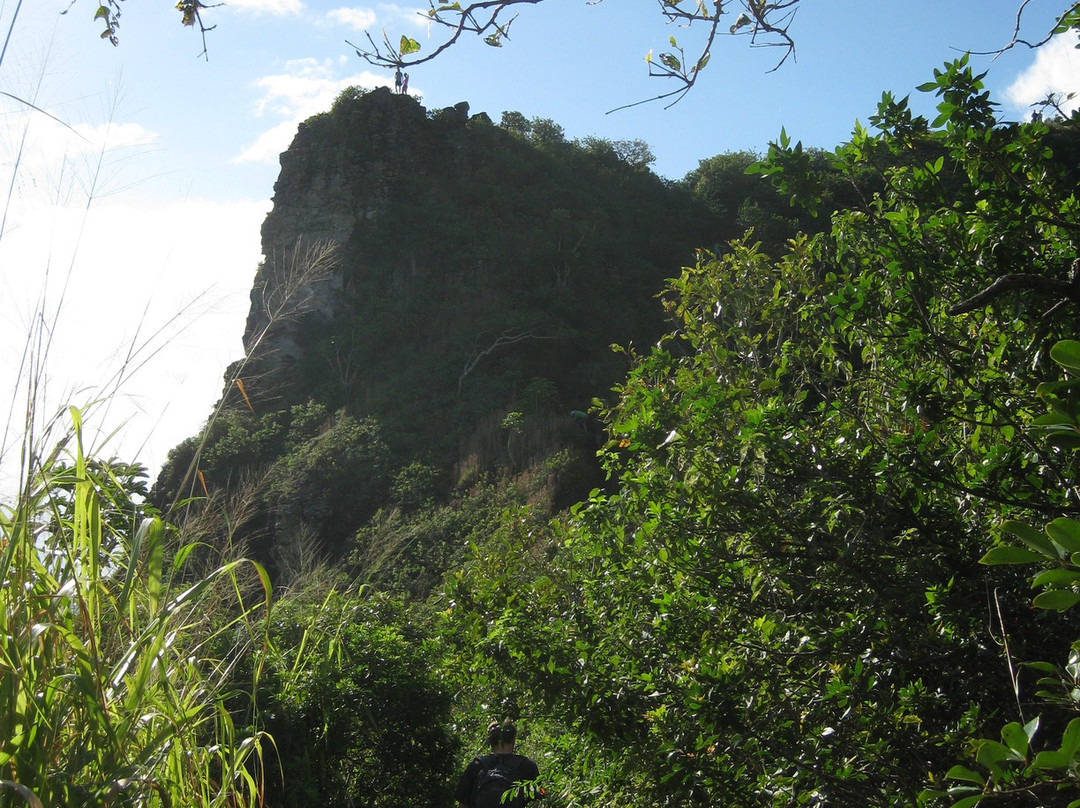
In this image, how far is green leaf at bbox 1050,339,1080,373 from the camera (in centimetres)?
81

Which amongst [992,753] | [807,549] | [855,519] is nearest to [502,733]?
[807,549]

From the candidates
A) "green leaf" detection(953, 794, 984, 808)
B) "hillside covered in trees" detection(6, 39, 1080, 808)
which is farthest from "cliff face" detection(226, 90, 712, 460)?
"green leaf" detection(953, 794, 984, 808)

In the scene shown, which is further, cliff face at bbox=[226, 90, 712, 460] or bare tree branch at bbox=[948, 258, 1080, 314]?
cliff face at bbox=[226, 90, 712, 460]

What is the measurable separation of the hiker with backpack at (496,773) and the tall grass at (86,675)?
9.72 ft

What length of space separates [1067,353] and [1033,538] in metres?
0.20

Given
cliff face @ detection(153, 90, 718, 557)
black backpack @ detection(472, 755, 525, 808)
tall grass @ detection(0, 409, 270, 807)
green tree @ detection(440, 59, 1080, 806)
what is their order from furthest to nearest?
cliff face @ detection(153, 90, 718, 557), black backpack @ detection(472, 755, 525, 808), green tree @ detection(440, 59, 1080, 806), tall grass @ detection(0, 409, 270, 807)

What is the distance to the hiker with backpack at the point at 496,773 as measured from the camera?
448cm

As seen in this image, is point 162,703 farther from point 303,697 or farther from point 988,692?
point 303,697

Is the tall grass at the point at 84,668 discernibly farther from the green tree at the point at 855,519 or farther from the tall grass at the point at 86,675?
the green tree at the point at 855,519

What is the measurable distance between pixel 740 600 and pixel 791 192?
135 cm

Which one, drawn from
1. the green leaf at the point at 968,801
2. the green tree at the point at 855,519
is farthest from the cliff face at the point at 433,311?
the green leaf at the point at 968,801

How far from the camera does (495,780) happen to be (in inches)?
178

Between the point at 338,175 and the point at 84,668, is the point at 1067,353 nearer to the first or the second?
the point at 84,668

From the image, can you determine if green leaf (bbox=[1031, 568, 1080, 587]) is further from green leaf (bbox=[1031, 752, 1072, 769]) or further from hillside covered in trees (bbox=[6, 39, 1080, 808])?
green leaf (bbox=[1031, 752, 1072, 769])
